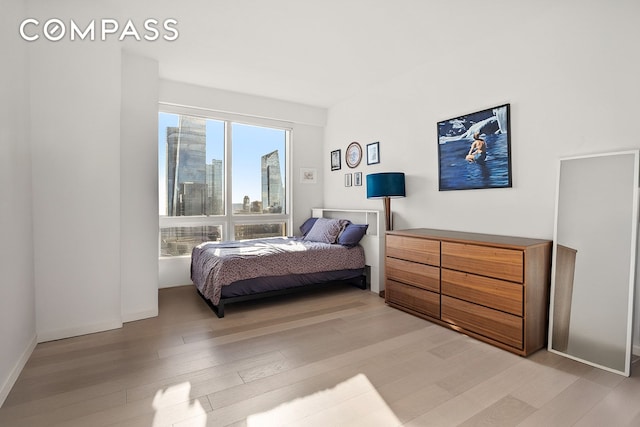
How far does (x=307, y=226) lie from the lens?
16.2 feet

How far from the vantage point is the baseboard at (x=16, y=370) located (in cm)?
180

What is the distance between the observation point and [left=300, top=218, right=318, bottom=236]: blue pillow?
16.0 ft

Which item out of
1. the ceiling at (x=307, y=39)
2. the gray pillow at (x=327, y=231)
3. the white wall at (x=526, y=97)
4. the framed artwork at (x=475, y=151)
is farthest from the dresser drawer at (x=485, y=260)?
the ceiling at (x=307, y=39)

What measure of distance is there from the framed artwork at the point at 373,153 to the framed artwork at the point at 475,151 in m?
0.99

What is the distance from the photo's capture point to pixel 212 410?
1715 mm

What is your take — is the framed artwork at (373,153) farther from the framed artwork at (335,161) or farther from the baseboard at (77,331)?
the baseboard at (77,331)

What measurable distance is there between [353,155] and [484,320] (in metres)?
2.95

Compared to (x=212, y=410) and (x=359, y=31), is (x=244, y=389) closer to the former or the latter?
(x=212, y=410)

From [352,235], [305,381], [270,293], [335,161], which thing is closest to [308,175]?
[335,161]

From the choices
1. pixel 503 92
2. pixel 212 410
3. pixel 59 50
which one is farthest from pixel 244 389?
pixel 503 92

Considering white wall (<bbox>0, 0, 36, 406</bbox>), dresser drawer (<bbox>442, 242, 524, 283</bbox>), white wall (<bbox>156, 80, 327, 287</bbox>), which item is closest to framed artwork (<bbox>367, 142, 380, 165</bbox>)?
white wall (<bbox>156, 80, 327, 287</bbox>)

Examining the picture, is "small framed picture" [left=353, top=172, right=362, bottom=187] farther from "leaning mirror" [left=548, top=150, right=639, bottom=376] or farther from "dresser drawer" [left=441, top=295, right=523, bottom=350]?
"leaning mirror" [left=548, top=150, right=639, bottom=376]

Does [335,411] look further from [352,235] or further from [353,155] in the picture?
[353,155]

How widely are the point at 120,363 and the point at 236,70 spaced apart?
3146 millimetres
